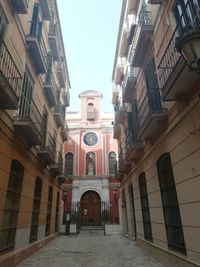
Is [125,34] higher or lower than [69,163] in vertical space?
higher

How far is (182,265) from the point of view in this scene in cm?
516

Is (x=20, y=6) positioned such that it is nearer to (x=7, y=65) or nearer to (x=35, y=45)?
(x=35, y=45)

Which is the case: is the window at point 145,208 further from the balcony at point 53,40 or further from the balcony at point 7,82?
the balcony at point 53,40

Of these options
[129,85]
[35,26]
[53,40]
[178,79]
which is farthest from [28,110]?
[53,40]

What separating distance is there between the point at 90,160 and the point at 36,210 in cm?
1453

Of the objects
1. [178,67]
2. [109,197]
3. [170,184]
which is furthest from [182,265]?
[109,197]

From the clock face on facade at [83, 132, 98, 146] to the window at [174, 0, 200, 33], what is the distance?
19484 millimetres

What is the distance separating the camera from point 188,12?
207 inches

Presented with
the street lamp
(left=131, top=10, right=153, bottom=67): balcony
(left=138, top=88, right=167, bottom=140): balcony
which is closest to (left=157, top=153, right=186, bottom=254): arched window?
(left=138, top=88, right=167, bottom=140): balcony

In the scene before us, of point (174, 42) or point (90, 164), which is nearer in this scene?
point (174, 42)

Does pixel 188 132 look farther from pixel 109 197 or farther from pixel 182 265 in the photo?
pixel 109 197

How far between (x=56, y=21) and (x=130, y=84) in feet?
21.3

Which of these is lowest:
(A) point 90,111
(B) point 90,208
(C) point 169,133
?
(B) point 90,208

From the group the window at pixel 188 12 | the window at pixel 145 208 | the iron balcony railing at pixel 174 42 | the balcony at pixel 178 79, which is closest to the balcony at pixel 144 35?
the window at pixel 188 12
